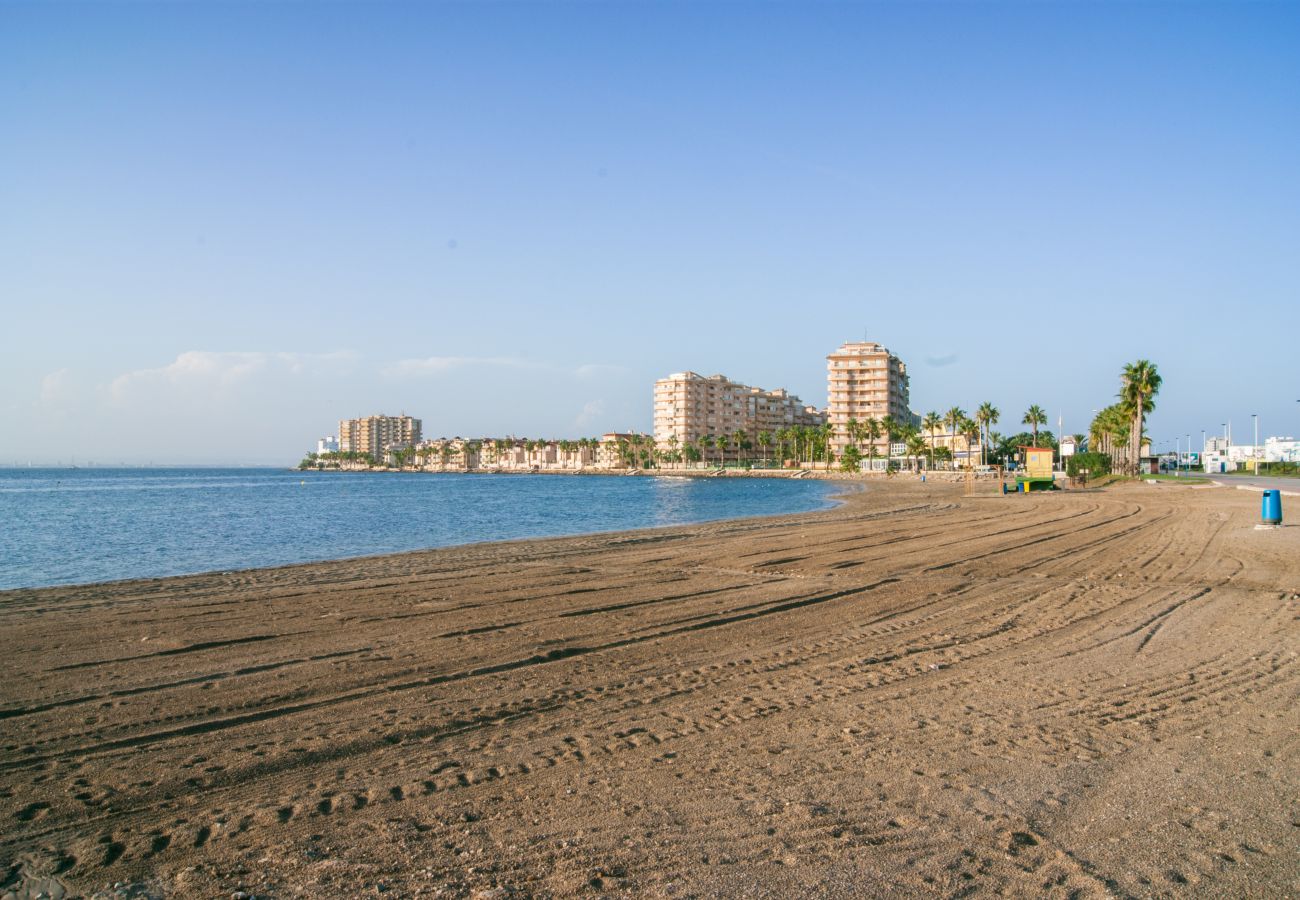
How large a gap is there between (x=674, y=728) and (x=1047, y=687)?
360 centimetres

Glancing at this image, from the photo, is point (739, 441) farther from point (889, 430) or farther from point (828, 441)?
point (889, 430)

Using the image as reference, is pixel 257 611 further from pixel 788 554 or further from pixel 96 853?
→ pixel 788 554

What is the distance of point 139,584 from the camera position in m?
16.8

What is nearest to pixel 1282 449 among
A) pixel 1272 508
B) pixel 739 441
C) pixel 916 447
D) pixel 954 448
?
pixel 954 448

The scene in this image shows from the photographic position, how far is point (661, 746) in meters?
6.14

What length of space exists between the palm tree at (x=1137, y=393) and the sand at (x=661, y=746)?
66093 millimetres

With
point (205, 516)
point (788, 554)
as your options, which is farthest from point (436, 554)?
point (205, 516)

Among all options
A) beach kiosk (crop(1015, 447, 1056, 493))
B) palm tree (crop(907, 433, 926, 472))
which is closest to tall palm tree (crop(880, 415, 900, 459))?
palm tree (crop(907, 433, 926, 472))

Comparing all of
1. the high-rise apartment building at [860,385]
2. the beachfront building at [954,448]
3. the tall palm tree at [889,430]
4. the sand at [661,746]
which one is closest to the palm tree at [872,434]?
the tall palm tree at [889,430]

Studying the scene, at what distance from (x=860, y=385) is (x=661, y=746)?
155850mm

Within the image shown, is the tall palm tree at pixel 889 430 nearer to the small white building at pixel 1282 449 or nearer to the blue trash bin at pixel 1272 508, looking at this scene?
the small white building at pixel 1282 449

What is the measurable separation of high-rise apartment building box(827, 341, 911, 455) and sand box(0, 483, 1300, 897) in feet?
478

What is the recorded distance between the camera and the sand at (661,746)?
435 cm

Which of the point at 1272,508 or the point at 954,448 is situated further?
the point at 954,448
